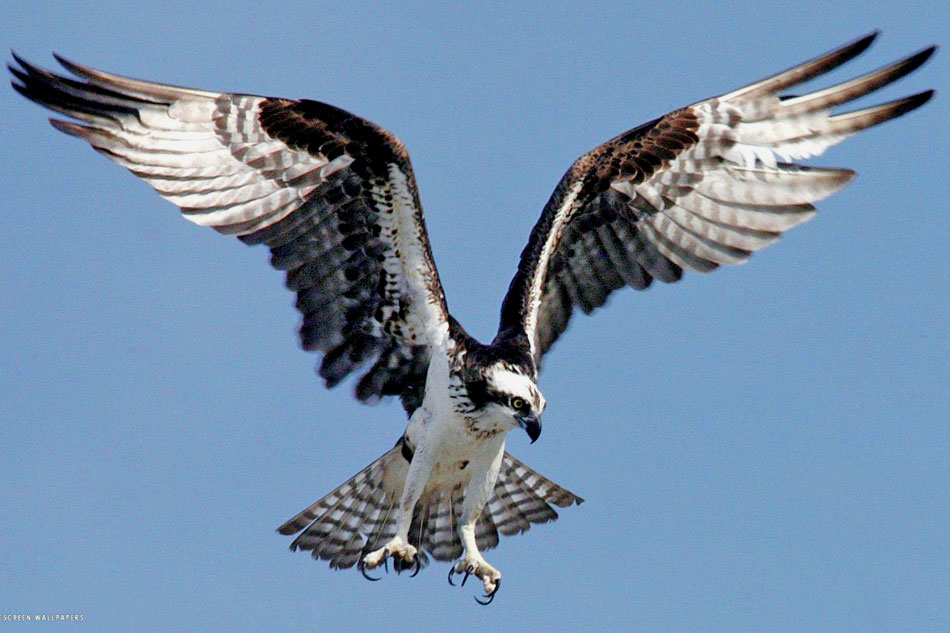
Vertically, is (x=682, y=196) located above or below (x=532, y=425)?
above

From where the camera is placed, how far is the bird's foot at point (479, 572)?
10.2m

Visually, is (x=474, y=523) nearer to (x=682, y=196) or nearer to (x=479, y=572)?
(x=479, y=572)

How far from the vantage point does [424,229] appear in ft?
33.1

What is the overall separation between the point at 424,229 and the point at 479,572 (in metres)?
2.40

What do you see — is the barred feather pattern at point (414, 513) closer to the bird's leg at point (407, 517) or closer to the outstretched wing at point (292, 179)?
the bird's leg at point (407, 517)

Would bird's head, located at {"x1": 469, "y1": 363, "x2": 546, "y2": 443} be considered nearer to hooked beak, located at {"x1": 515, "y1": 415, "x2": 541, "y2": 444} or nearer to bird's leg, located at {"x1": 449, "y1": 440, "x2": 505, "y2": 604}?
hooked beak, located at {"x1": 515, "y1": 415, "x2": 541, "y2": 444}

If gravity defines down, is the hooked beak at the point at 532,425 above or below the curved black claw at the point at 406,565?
above

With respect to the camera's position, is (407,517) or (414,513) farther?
(414,513)

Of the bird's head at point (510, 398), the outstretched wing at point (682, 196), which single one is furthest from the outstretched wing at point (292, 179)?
the outstretched wing at point (682, 196)

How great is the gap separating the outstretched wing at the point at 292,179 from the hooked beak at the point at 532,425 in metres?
Answer: 1.14

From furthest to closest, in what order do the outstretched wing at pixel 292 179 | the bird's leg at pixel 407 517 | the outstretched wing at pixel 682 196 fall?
1. the outstretched wing at pixel 682 196
2. the bird's leg at pixel 407 517
3. the outstretched wing at pixel 292 179

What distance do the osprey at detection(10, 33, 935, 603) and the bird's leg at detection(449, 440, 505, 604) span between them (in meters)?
0.02

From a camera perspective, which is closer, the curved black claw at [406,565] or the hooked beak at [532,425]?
the hooked beak at [532,425]

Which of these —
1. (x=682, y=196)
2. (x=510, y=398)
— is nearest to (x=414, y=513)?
(x=510, y=398)
